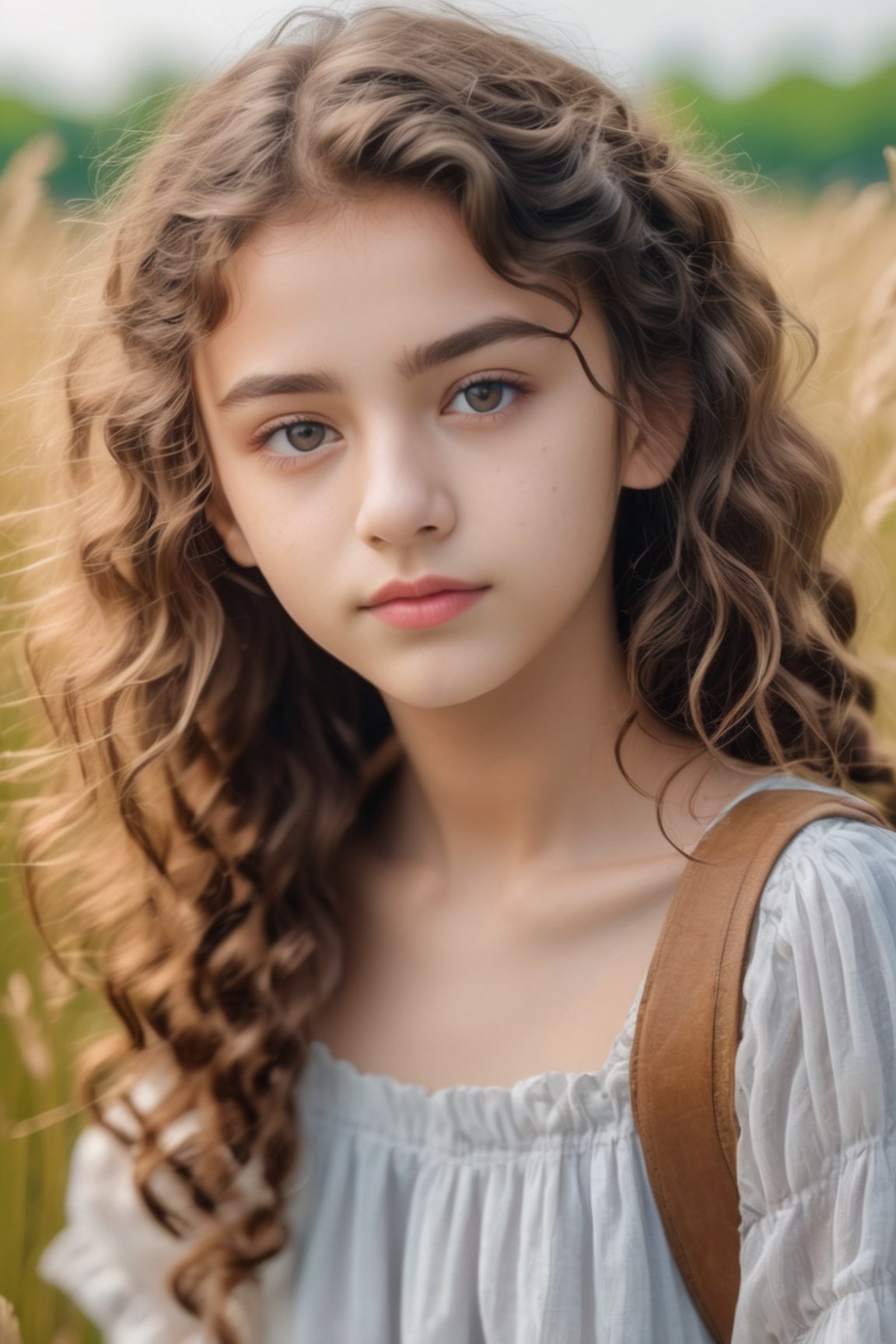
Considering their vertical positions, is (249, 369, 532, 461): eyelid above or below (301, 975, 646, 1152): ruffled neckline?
above

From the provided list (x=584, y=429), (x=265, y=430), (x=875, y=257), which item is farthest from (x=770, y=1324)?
(x=875, y=257)

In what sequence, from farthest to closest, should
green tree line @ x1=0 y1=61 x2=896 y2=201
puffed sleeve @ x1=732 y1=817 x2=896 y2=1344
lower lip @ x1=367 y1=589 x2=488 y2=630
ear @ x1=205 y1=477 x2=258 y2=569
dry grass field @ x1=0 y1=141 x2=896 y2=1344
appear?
1. green tree line @ x1=0 y1=61 x2=896 y2=201
2. dry grass field @ x1=0 y1=141 x2=896 y2=1344
3. ear @ x1=205 y1=477 x2=258 y2=569
4. lower lip @ x1=367 y1=589 x2=488 y2=630
5. puffed sleeve @ x1=732 y1=817 x2=896 y2=1344

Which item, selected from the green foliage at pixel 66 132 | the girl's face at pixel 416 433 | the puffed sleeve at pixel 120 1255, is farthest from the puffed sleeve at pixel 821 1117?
the green foliage at pixel 66 132

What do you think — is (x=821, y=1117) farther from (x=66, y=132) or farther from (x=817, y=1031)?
(x=66, y=132)

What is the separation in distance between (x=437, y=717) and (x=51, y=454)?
527mm

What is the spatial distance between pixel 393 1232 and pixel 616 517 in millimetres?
720

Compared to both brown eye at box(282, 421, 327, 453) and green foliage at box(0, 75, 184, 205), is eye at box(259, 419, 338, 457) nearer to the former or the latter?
brown eye at box(282, 421, 327, 453)

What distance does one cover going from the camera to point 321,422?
1260 mm

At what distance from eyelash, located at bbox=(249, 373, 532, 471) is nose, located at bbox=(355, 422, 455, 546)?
0.05m

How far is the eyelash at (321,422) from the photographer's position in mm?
1223

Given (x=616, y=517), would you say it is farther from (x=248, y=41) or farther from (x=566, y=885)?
(x=248, y=41)

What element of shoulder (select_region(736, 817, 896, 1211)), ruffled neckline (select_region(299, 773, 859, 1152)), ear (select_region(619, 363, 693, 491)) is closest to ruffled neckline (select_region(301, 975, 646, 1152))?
ruffled neckline (select_region(299, 773, 859, 1152))

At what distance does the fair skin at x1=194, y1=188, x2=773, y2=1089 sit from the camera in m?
1.20

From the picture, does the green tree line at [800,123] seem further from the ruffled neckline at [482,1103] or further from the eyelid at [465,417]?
the ruffled neckline at [482,1103]
